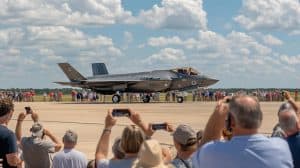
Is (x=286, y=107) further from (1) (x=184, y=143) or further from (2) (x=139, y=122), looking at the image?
(2) (x=139, y=122)

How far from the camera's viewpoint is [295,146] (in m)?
4.54

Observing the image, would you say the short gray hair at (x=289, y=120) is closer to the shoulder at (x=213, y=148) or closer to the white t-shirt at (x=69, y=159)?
the shoulder at (x=213, y=148)

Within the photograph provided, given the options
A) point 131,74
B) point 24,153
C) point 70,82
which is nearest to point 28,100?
point 70,82

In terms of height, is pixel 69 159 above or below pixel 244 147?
below

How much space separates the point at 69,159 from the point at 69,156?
3 cm

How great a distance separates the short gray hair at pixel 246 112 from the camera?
132 inches

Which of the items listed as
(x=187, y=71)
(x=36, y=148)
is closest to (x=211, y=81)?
(x=187, y=71)

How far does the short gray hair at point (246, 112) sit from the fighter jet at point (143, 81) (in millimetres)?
42370

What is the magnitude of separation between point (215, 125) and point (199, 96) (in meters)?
56.3

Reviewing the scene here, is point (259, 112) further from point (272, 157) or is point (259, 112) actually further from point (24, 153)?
point (24, 153)

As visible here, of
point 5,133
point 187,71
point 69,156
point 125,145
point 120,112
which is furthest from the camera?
point 187,71

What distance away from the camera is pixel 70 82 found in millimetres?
49781

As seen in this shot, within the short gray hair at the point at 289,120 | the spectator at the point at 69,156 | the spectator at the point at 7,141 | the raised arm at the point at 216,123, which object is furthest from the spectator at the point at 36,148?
the raised arm at the point at 216,123

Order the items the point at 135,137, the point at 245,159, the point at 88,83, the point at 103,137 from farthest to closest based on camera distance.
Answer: the point at 88,83 → the point at 103,137 → the point at 135,137 → the point at 245,159
